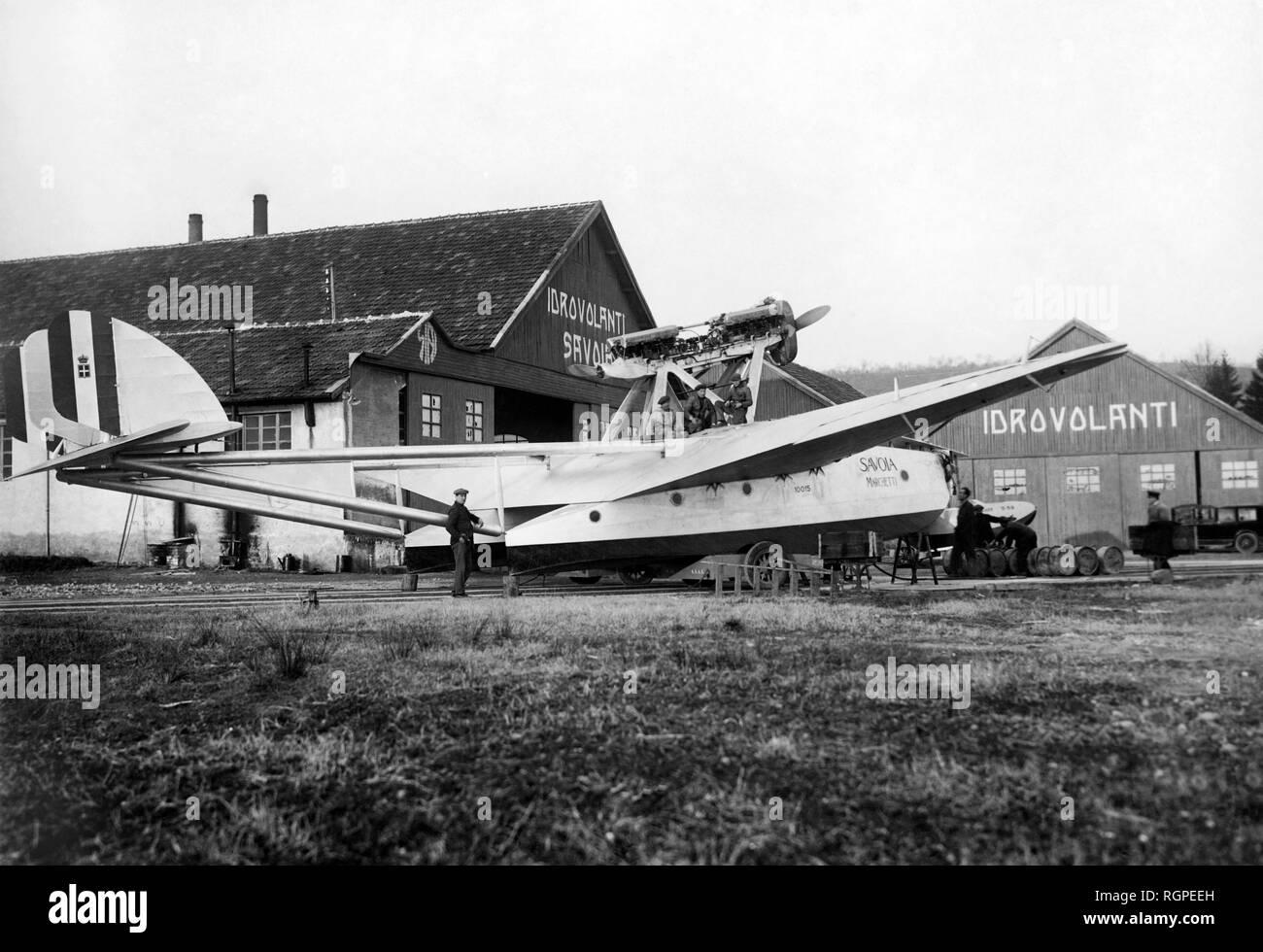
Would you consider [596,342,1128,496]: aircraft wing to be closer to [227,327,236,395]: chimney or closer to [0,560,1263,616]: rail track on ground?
[0,560,1263,616]: rail track on ground

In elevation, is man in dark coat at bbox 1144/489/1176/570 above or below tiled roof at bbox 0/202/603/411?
below

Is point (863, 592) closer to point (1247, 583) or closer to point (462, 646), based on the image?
point (1247, 583)

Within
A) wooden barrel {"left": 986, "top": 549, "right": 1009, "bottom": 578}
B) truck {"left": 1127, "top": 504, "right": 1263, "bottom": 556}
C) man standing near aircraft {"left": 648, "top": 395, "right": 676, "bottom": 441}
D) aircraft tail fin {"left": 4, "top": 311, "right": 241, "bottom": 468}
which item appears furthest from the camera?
wooden barrel {"left": 986, "top": 549, "right": 1009, "bottom": 578}

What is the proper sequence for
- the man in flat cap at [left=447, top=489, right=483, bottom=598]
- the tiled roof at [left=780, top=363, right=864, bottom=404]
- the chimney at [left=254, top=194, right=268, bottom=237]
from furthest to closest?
the tiled roof at [left=780, top=363, right=864, bottom=404]
the chimney at [left=254, top=194, right=268, bottom=237]
the man in flat cap at [left=447, top=489, right=483, bottom=598]

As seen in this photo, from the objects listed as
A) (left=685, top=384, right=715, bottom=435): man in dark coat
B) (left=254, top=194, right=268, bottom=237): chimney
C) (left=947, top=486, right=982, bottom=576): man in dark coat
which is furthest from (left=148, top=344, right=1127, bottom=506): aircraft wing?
(left=254, top=194, right=268, bottom=237): chimney

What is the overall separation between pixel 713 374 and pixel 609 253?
33.8 feet

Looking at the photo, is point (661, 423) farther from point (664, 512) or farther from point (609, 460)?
point (664, 512)

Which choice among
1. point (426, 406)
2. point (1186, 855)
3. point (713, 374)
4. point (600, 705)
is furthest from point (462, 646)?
point (426, 406)

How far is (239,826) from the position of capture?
4480mm

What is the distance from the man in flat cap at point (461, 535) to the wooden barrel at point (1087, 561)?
1040 centimetres

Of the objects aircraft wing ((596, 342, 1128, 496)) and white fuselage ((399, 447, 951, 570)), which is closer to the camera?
aircraft wing ((596, 342, 1128, 496))

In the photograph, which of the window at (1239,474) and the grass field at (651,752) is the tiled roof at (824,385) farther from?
the grass field at (651,752)

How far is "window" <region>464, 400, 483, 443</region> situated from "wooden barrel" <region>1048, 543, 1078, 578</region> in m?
12.6

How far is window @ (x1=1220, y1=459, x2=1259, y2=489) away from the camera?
759 inches
